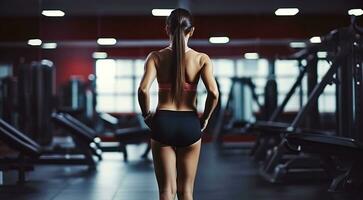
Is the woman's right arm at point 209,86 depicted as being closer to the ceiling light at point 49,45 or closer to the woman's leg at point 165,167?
the woman's leg at point 165,167

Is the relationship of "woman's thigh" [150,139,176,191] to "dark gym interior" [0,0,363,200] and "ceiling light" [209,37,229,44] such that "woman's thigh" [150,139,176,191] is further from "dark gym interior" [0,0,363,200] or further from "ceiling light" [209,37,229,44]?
"ceiling light" [209,37,229,44]

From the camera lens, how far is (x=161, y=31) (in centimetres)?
688

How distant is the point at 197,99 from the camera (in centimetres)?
214

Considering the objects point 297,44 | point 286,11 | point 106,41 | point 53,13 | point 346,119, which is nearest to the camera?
point 346,119

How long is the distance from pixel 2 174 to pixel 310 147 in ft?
9.79

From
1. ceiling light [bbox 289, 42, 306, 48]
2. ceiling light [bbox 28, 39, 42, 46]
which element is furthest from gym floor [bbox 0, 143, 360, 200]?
ceiling light [bbox 289, 42, 306, 48]

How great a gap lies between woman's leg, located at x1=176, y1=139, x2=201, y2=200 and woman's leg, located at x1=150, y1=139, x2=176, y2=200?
0.03 metres

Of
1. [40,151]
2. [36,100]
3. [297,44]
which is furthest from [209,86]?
[297,44]

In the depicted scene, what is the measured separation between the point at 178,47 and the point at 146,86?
0.21m

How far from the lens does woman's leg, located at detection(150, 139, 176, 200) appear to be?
1.98 metres

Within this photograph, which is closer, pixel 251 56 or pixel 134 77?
pixel 251 56

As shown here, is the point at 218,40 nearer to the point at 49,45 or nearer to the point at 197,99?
the point at 49,45

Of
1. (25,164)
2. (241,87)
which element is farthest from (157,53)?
(241,87)

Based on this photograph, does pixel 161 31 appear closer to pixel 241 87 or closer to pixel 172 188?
pixel 241 87
